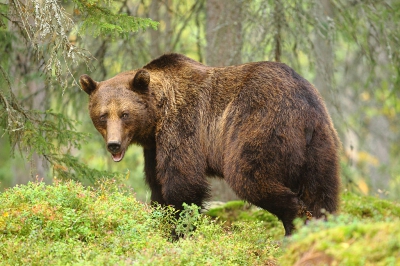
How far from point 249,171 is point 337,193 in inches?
41.2

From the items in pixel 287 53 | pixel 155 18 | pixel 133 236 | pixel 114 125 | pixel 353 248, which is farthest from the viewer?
pixel 155 18

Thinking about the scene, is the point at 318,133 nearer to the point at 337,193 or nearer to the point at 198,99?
the point at 337,193

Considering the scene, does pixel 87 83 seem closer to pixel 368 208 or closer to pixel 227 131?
pixel 227 131

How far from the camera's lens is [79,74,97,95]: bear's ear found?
24.1 ft

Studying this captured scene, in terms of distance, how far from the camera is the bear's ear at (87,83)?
735 cm

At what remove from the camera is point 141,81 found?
286 inches

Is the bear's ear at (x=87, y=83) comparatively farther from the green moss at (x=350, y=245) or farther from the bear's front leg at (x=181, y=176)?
the green moss at (x=350, y=245)

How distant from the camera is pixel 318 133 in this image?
21.1 feet

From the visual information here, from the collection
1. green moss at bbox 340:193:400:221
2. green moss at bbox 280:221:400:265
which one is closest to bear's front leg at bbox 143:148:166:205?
green moss at bbox 340:193:400:221

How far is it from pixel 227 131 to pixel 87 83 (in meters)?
1.97

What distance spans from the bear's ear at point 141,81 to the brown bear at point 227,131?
1 cm

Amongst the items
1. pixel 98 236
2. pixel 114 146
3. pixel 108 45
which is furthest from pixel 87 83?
pixel 108 45

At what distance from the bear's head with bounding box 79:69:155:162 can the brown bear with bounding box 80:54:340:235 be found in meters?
0.01

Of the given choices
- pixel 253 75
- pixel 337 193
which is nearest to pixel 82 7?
pixel 253 75
